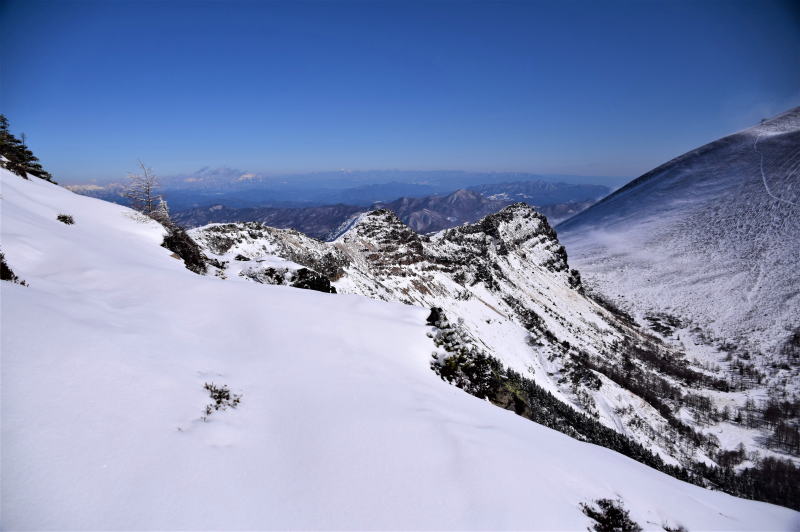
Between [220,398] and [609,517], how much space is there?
952 centimetres

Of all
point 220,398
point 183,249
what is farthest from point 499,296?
point 220,398

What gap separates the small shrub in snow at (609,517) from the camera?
739 centimetres

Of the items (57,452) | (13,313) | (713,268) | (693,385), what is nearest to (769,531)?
(57,452)

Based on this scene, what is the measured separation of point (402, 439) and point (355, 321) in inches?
280

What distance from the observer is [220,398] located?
25.5 ft

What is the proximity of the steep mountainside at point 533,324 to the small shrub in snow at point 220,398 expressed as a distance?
914 centimetres

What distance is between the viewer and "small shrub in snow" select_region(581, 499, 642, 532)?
7391 millimetres

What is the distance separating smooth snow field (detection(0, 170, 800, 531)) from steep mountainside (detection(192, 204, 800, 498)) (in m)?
5.68

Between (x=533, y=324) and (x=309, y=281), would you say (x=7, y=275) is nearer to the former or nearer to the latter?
(x=309, y=281)

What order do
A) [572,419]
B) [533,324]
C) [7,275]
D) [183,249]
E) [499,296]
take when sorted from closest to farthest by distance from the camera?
[7,275]
[183,249]
[572,419]
[533,324]
[499,296]

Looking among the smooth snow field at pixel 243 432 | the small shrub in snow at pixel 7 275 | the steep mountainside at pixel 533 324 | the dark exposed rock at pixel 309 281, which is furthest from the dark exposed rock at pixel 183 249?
the small shrub in snow at pixel 7 275

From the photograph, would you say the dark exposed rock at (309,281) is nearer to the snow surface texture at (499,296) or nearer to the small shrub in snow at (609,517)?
the snow surface texture at (499,296)

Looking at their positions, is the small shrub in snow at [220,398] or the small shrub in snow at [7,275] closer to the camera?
the small shrub in snow at [220,398]

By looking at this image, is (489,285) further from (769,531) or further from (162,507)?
(162,507)
